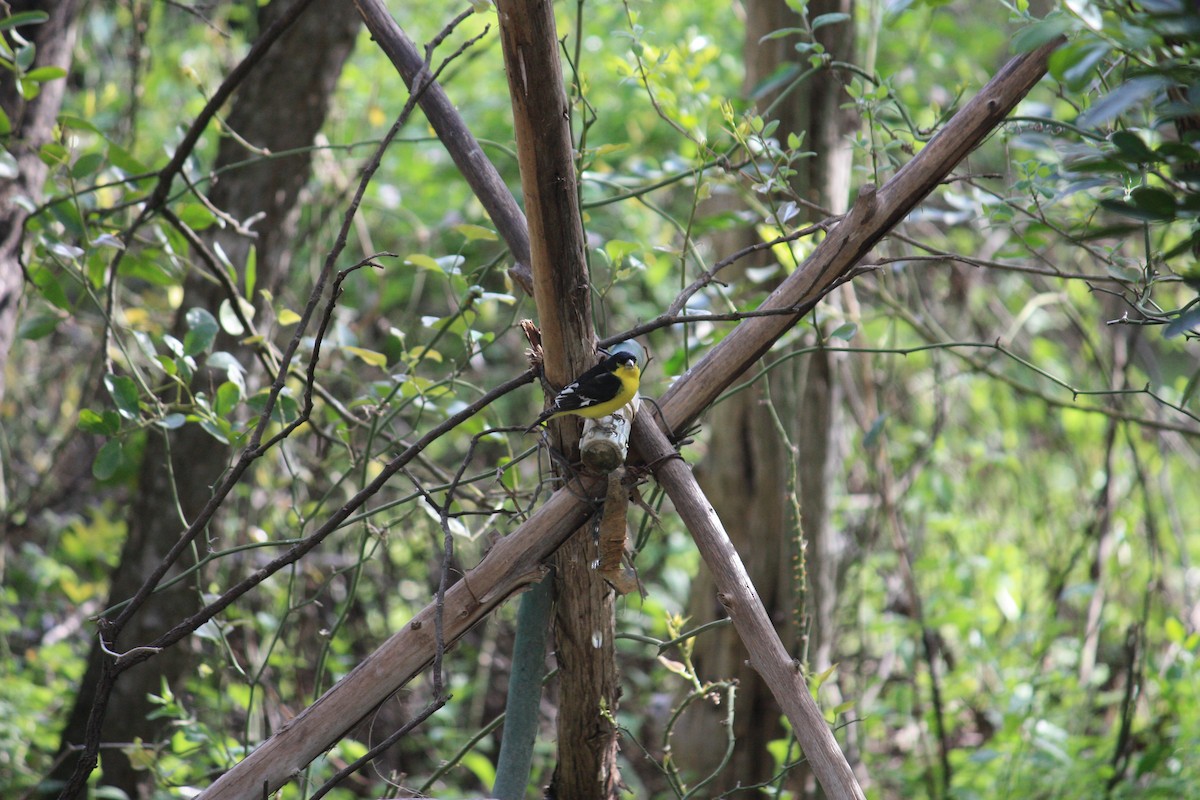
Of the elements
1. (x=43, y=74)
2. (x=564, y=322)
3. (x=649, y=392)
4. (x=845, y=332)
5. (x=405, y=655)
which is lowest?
(x=405, y=655)

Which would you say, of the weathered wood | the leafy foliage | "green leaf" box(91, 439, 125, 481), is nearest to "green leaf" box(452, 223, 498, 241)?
the leafy foliage

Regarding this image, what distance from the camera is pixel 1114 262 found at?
1.19 m

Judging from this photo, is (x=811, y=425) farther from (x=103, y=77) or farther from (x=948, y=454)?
(x=103, y=77)

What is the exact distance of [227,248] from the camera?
213cm

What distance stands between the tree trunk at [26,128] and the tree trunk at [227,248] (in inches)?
13.3

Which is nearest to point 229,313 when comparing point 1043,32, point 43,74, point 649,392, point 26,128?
point 43,74

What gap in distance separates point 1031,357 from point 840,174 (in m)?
1.87

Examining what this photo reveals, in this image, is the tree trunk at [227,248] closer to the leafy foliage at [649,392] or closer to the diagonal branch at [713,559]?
the leafy foliage at [649,392]

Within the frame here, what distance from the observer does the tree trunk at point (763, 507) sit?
2158 millimetres

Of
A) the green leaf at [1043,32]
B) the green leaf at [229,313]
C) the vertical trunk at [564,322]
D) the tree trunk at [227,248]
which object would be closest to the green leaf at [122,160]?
the green leaf at [229,313]

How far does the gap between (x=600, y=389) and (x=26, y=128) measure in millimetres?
1574

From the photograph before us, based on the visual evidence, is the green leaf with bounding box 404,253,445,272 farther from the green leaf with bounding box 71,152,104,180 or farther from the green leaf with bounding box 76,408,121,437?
the green leaf with bounding box 71,152,104,180

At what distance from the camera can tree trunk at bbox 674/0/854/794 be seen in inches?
85.0

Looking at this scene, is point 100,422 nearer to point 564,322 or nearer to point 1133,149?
point 564,322
